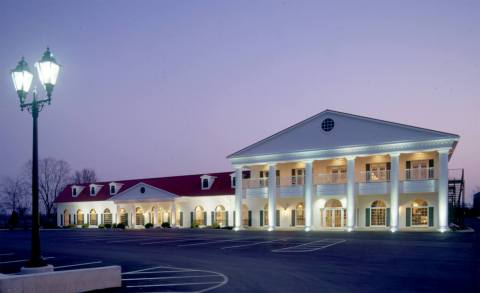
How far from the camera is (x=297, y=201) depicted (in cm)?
4259

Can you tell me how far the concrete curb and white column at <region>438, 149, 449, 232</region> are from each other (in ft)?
90.7

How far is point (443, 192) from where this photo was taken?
33094 millimetres

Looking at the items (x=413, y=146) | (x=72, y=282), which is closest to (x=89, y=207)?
(x=413, y=146)

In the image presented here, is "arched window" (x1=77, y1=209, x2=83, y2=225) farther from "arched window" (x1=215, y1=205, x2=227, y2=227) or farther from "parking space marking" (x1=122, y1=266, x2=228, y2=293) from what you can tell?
"parking space marking" (x1=122, y1=266, x2=228, y2=293)

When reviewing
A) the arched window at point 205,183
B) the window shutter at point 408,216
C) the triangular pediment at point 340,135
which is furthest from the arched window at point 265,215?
the window shutter at point 408,216

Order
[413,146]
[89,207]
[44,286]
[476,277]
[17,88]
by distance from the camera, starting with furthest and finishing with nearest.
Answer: [89,207], [413,146], [476,277], [17,88], [44,286]

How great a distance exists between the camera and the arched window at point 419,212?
→ 36500 mm

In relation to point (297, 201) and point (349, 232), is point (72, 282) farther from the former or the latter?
point (297, 201)

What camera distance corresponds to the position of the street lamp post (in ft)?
31.9

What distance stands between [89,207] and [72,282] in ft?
177

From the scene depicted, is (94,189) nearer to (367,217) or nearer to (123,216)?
(123,216)

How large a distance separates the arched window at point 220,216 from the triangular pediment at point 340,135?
9.64m

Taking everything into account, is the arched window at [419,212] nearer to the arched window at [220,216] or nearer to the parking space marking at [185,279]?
the arched window at [220,216]

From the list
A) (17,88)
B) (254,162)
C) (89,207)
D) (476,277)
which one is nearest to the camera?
(17,88)
